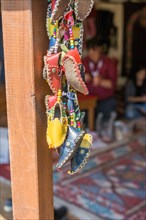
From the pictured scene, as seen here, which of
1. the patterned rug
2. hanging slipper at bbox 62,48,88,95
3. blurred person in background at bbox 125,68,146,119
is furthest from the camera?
blurred person in background at bbox 125,68,146,119

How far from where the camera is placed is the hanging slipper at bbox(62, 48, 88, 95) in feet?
3.95

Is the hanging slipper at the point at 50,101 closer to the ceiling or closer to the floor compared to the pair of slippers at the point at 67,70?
closer to the floor

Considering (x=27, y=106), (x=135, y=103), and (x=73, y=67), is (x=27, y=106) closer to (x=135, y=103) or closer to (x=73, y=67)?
(x=73, y=67)

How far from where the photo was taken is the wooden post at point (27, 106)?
4.05 feet

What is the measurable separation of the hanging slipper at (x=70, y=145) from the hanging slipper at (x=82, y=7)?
1.23 feet

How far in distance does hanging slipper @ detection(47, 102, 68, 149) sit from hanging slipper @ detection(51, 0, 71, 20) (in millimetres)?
279

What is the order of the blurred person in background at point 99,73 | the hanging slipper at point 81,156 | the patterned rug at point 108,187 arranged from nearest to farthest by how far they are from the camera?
the hanging slipper at point 81,156 → the patterned rug at point 108,187 → the blurred person in background at point 99,73

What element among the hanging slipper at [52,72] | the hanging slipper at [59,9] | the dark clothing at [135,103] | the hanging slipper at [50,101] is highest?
the hanging slipper at [59,9]

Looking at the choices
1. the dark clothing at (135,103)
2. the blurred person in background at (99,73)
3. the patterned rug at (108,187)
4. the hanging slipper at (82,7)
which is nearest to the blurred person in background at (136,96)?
the dark clothing at (135,103)

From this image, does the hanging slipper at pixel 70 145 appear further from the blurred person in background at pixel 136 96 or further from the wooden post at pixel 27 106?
the blurred person in background at pixel 136 96

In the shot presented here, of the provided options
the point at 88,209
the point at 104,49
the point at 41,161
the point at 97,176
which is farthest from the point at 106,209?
the point at 104,49

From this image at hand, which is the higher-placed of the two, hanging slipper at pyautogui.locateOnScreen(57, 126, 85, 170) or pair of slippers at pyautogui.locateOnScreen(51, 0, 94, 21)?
pair of slippers at pyautogui.locateOnScreen(51, 0, 94, 21)

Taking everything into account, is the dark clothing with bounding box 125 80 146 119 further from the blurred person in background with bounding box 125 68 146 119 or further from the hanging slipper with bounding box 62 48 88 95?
the hanging slipper with bounding box 62 48 88 95

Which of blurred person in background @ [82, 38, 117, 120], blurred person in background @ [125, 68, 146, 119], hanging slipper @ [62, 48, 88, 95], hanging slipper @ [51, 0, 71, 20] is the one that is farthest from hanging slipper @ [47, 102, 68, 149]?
blurred person in background @ [125, 68, 146, 119]
